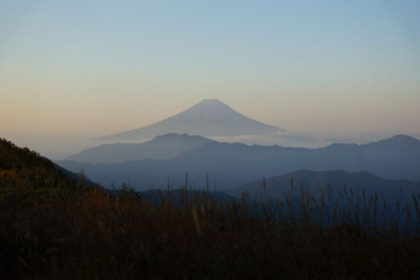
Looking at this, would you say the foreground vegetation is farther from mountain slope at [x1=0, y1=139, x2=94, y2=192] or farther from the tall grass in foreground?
mountain slope at [x1=0, y1=139, x2=94, y2=192]

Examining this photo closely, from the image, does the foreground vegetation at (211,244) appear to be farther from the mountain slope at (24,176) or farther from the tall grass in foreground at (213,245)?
the mountain slope at (24,176)

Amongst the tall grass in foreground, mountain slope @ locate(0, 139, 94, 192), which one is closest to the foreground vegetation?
the tall grass in foreground

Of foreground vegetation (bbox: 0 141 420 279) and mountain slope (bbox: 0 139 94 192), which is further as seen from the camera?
mountain slope (bbox: 0 139 94 192)

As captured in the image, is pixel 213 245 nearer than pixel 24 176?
Yes

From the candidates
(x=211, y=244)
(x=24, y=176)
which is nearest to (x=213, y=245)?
(x=211, y=244)

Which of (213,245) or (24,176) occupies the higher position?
(24,176)

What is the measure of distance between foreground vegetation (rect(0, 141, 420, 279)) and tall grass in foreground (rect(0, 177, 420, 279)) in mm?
13

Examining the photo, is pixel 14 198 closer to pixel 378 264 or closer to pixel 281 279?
pixel 281 279

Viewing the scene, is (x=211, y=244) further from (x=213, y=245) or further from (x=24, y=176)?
(x=24, y=176)

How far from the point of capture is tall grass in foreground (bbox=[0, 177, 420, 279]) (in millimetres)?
5230

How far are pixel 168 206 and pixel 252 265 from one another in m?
2.94

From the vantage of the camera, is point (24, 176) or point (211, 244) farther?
point (24, 176)

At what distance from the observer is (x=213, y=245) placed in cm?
587

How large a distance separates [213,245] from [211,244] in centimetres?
7
